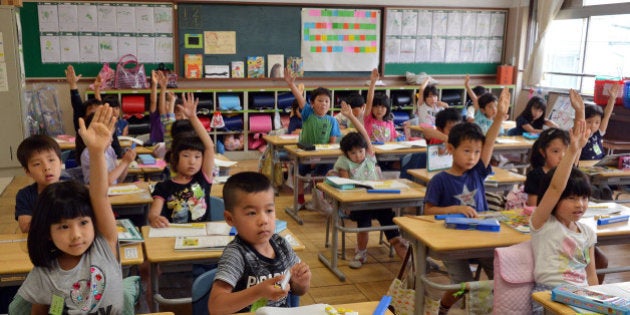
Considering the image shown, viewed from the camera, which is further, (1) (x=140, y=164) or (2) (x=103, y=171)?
(1) (x=140, y=164)

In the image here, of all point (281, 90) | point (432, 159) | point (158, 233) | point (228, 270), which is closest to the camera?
point (228, 270)

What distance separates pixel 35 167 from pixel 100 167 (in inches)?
43.7

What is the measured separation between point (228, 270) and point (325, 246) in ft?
9.38

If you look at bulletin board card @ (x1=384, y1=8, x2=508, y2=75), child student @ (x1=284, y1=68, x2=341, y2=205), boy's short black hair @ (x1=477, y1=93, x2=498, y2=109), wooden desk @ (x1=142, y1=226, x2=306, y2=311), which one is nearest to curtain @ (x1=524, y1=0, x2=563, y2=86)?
bulletin board card @ (x1=384, y1=8, x2=508, y2=75)

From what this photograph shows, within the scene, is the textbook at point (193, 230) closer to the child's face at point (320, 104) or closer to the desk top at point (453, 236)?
the desk top at point (453, 236)

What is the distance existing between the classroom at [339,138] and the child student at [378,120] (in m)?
0.02

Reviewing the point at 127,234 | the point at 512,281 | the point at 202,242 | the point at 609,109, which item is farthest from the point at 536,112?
the point at 127,234

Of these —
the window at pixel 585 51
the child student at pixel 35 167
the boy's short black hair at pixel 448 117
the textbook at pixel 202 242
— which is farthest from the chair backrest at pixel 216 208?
the window at pixel 585 51

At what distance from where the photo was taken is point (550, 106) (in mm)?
8320

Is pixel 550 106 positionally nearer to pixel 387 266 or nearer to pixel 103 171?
pixel 387 266

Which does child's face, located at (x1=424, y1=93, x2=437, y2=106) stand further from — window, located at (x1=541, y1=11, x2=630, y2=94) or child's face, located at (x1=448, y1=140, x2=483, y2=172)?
child's face, located at (x1=448, y1=140, x2=483, y2=172)

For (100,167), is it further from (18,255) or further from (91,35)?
(91,35)

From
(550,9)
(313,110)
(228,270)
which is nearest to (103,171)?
(228,270)

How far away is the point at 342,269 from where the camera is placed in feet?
13.5
